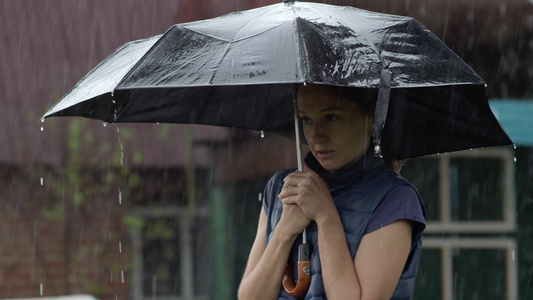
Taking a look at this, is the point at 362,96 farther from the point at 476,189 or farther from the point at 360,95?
the point at 476,189

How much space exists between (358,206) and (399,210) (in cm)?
17

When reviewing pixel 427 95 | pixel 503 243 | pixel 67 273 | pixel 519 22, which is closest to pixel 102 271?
pixel 67 273

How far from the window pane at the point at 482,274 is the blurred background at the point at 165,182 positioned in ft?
0.04

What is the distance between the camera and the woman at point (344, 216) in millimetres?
2752

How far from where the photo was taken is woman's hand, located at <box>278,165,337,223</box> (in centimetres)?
286

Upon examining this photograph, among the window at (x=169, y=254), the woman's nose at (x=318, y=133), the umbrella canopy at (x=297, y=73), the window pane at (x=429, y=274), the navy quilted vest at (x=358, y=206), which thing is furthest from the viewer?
the window at (x=169, y=254)

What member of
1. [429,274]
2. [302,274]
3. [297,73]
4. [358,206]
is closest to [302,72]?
[297,73]

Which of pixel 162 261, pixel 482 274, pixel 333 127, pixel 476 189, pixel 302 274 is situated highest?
pixel 333 127

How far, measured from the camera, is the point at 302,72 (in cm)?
255

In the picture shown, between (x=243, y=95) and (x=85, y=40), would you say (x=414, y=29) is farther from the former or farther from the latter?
(x=85, y=40)

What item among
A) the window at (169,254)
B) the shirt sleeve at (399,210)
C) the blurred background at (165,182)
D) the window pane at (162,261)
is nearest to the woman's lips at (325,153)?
the shirt sleeve at (399,210)

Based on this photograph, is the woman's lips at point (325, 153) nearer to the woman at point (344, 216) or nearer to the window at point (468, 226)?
the woman at point (344, 216)

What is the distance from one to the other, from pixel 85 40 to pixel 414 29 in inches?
233

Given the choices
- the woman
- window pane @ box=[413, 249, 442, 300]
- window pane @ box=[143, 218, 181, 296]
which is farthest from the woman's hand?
window pane @ box=[143, 218, 181, 296]
